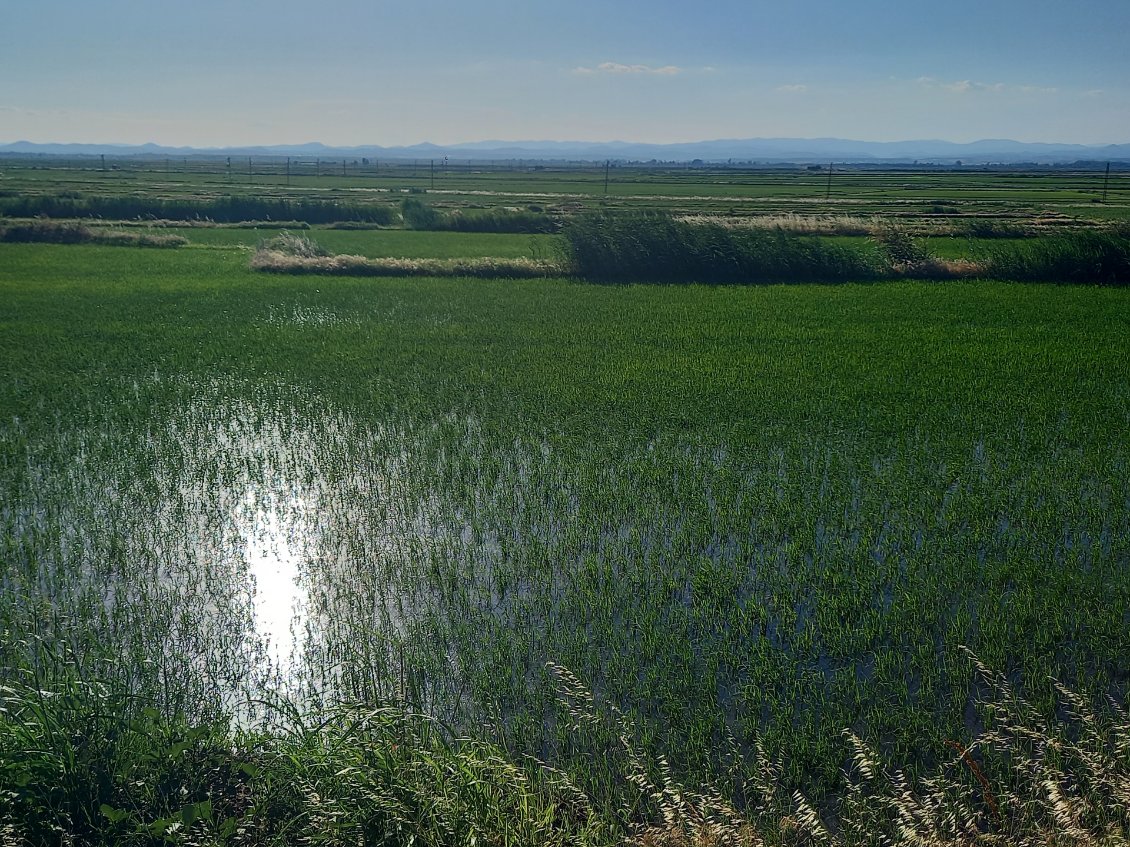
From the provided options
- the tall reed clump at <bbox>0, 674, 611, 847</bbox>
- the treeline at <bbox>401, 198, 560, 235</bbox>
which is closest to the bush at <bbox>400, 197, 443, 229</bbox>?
the treeline at <bbox>401, 198, 560, 235</bbox>

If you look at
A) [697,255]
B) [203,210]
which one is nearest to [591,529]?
[697,255]

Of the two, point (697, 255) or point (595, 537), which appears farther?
point (697, 255)

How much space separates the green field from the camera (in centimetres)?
493

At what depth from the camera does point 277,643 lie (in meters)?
5.55

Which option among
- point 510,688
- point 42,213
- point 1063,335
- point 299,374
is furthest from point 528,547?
point 42,213

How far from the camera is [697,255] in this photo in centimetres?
2186

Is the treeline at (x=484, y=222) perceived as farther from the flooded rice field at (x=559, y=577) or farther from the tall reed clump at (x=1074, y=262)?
the flooded rice field at (x=559, y=577)

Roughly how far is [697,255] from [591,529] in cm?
1586

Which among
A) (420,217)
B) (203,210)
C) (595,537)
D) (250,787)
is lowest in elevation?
→ (250,787)

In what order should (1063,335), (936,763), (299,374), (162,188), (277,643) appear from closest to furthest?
(936,763)
(277,643)
(299,374)
(1063,335)
(162,188)

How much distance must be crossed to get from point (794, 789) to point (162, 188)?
5789cm

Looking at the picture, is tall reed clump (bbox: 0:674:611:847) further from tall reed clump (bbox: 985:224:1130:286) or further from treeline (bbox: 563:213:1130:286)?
tall reed clump (bbox: 985:224:1130:286)

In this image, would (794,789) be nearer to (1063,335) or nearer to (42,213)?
(1063,335)

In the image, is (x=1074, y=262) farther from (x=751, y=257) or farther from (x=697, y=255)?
(x=697, y=255)
